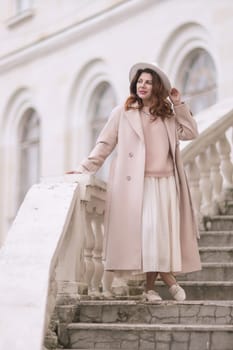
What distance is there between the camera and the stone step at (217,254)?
6.95 meters

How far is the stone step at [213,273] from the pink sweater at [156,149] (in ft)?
4.06

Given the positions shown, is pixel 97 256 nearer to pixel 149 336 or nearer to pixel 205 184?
pixel 149 336

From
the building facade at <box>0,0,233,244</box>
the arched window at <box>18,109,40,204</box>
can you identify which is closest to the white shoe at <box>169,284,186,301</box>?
the building facade at <box>0,0,233,244</box>

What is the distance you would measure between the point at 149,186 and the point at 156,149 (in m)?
0.26

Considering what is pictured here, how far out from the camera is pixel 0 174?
17.8 m

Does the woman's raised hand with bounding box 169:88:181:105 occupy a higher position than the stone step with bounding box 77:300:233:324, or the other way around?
the woman's raised hand with bounding box 169:88:181:105

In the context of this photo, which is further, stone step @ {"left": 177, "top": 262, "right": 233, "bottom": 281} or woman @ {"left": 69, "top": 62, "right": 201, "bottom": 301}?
stone step @ {"left": 177, "top": 262, "right": 233, "bottom": 281}

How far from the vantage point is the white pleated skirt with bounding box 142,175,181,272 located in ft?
17.8

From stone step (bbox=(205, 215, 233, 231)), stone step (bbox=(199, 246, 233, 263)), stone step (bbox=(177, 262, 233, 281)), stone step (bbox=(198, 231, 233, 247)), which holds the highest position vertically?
stone step (bbox=(205, 215, 233, 231))

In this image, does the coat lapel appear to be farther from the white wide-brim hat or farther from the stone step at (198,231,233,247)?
the stone step at (198,231,233,247)

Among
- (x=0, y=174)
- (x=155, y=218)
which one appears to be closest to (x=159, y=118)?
(x=155, y=218)

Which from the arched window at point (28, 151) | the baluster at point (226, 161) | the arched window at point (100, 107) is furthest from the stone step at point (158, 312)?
the arched window at point (28, 151)

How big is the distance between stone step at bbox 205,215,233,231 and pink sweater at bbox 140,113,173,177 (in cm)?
237

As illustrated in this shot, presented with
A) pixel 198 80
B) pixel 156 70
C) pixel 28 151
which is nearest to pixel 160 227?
pixel 156 70
